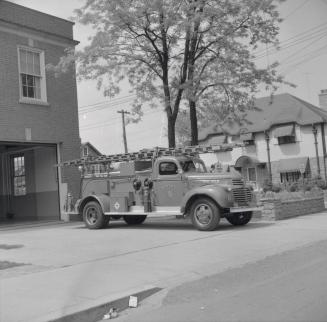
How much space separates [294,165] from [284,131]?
269cm

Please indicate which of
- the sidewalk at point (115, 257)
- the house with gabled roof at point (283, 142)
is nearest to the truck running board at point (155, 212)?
the sidewalk at point (115, 257)

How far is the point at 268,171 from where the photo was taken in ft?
141

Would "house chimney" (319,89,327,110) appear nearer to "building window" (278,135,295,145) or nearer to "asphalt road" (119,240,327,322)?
"building window" (278,135,295,145)

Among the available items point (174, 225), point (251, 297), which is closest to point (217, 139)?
point (174, 225)

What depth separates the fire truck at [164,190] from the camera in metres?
14.5

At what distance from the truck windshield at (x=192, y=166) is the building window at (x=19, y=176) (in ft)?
29.9

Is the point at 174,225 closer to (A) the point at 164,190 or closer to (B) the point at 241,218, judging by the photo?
(A) the point at 164,190

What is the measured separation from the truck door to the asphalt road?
20.0 ft

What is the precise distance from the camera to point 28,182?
72.5 ft

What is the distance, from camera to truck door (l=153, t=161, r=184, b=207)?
1523 cm

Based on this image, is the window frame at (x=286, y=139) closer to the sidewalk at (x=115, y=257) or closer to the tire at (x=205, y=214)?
the sidewalk at (x=115, y=257)

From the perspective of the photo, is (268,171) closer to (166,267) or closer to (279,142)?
(279,142)

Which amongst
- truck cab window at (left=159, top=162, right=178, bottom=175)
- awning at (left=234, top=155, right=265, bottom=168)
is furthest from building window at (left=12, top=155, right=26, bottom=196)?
awning at (left=234, top=155, right=265, bottom=168)

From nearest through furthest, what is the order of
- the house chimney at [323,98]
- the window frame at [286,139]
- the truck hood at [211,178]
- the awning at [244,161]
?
the truck hood at [211,178], the window frame at [286,139], the awning at [244,161], the house chimney at [323,98]
